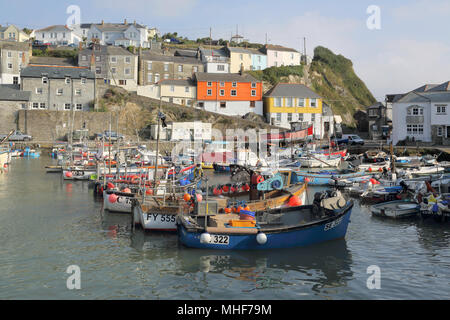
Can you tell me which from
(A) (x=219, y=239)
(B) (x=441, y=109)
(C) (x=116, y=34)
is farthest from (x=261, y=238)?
(C) (x=116, y=34)

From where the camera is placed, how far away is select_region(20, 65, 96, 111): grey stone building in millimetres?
68812

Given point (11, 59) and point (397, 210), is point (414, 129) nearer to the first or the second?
point (397, 210)

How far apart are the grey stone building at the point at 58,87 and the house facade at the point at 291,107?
29192 millimetres

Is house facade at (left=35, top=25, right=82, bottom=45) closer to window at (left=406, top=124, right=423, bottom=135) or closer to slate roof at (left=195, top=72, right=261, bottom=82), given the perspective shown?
slate roof at (left=195, top=72, right=261, bottom=82)

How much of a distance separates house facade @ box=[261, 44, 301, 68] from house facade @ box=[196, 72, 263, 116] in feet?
59.5

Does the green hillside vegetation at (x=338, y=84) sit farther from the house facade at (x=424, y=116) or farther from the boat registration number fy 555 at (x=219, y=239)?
the boat registration number fy 555 at (x=219, y=239)

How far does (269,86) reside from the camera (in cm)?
8556

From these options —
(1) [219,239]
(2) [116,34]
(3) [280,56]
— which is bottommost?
(1) [219,239]

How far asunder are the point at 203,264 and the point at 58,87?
199ft

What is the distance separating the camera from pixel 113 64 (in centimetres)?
7762

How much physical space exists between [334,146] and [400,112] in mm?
9818

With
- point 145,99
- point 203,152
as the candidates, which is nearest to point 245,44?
point 145,99

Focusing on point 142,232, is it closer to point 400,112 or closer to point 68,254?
point 68,254
